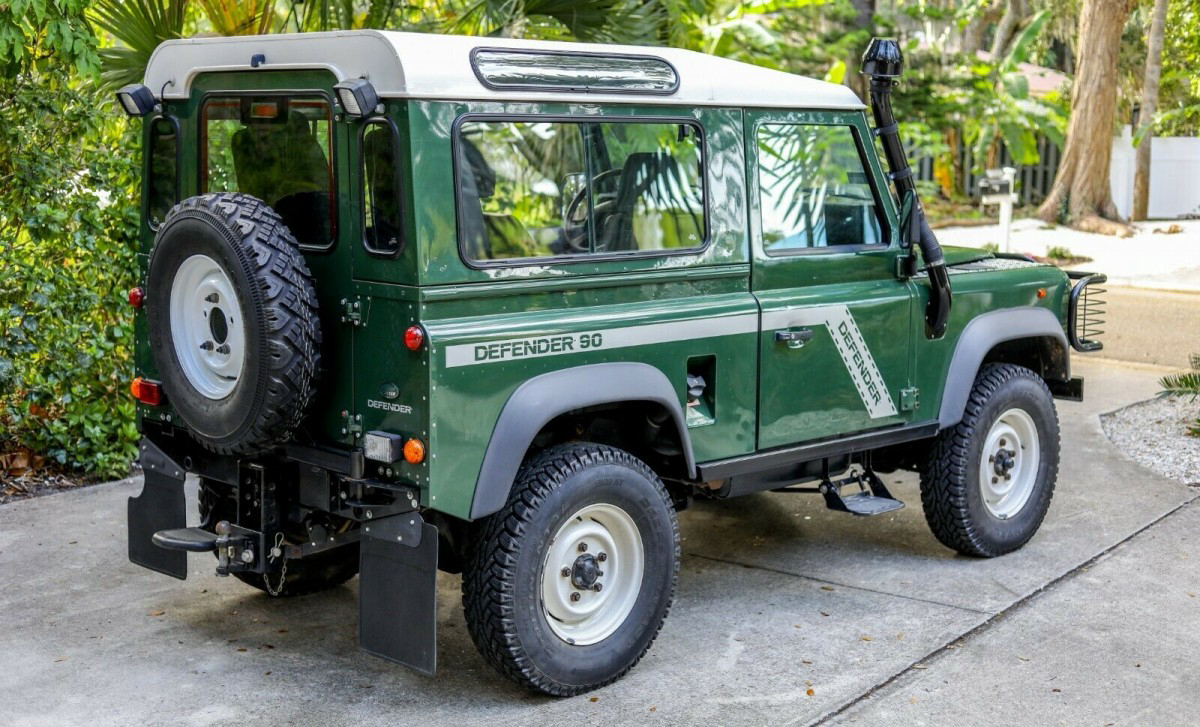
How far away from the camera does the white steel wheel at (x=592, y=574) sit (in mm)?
4613

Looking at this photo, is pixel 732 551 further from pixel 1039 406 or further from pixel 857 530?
pixel 1039 406

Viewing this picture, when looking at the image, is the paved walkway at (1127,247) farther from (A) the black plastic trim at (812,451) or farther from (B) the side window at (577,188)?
(B) the side window at (577,188)

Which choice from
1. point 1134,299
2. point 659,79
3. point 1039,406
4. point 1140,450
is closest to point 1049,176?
point 1134,299

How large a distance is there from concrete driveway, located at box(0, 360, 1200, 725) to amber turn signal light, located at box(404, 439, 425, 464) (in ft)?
3.05

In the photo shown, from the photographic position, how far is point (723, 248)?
16.7 ft

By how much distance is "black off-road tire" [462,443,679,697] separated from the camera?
4.39 meters

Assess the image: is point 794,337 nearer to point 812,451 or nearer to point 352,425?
point 812,451

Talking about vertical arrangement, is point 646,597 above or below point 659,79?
below

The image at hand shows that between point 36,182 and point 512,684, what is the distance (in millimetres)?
3975

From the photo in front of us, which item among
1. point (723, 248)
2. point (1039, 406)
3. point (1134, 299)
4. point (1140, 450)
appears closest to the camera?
point (723, 248)

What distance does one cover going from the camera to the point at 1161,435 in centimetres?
859

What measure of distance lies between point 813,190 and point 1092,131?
18.7 meters

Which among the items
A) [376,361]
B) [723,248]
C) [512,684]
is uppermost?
[723,248]

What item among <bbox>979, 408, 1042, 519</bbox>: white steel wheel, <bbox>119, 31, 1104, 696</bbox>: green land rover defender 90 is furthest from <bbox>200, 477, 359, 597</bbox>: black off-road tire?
<bbox>979, 408, 1042, 519</bbox>: white steel wheel
